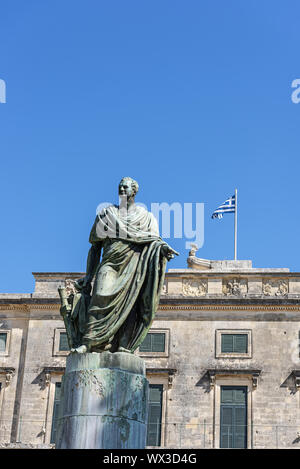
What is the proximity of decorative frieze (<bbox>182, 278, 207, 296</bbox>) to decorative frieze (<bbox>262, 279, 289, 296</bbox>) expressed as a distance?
9.15ft

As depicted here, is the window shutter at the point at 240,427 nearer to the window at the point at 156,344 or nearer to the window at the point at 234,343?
the window at the point at 234,343

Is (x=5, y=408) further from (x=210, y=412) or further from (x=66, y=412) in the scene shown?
(x=66, y=412)

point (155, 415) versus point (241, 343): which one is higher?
point (241, 343)

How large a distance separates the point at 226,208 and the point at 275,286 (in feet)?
16.5

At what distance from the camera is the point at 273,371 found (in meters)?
34.9

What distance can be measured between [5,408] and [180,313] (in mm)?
9022

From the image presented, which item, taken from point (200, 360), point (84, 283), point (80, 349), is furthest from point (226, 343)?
point (80, 349)

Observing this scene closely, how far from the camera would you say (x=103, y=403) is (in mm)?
8312

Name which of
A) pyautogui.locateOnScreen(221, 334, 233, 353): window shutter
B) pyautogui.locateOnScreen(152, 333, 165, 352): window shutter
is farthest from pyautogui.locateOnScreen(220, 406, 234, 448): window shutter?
pyautogui.locateOnScreen(152, 333, 165, 352): window shutter

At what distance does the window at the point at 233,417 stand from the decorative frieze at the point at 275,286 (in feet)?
15.3

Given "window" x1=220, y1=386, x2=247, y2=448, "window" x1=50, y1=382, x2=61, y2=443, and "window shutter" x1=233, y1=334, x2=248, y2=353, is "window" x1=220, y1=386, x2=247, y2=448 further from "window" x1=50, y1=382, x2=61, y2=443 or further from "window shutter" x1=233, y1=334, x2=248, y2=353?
"window" x1=50, y1=382, x2=61, y2=443

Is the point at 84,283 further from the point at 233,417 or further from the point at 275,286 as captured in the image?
the point at 275,286
